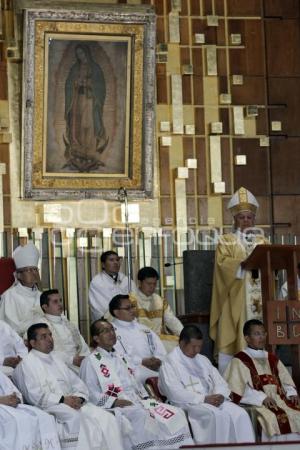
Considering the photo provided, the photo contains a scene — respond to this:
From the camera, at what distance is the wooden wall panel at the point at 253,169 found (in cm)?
1577

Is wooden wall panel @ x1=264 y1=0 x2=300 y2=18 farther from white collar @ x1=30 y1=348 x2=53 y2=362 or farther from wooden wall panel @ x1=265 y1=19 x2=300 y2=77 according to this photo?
white collar @ x1=30 y1=348 x2=53 y2=362

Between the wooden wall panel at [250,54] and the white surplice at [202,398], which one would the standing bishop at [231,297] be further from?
the wooden wall panel at [250,54]

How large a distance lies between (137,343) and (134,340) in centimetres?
4

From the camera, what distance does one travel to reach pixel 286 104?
1591 centimetres

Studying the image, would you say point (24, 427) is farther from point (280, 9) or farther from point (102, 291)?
point (280, 9)

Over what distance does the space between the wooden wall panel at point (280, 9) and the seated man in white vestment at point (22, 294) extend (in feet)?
15.4

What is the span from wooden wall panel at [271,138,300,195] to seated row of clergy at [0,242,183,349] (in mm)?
2833

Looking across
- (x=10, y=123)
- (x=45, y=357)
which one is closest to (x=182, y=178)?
(x=10, y=123)

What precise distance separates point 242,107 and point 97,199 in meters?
2.03

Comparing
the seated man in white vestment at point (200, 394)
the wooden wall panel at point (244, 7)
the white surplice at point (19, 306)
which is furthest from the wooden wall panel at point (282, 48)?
the seated man in white vestment at point (200, 394)

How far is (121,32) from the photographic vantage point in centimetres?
1545

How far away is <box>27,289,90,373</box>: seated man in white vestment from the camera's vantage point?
12305 millimetres

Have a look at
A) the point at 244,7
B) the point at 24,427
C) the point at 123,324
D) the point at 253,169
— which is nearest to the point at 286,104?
the point at 253,169

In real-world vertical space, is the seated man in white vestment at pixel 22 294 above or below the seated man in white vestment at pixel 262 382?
above
